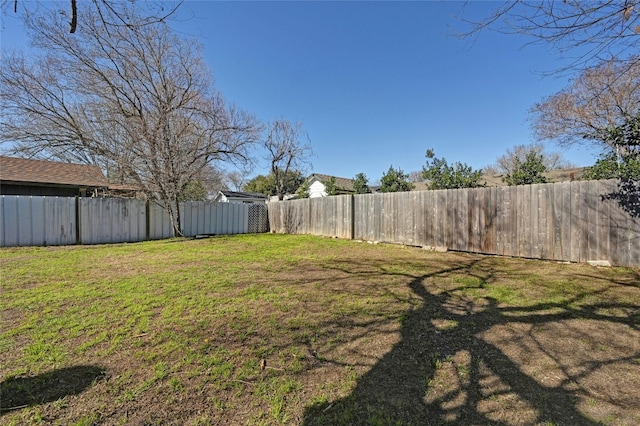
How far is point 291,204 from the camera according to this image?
12.4 metres

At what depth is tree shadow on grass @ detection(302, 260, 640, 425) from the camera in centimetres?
151

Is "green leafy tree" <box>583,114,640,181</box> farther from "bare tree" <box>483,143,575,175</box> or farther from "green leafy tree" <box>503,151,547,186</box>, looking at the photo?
"bare tree" <box>483,143,575,175</box>

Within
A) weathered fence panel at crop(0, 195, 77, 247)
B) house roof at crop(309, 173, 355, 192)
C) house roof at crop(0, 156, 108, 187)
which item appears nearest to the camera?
weathered fence panel at crop(0, 195, 77, 247)

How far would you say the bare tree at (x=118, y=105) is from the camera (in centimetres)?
852

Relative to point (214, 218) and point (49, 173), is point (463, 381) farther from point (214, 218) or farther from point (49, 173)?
point (49, 173)

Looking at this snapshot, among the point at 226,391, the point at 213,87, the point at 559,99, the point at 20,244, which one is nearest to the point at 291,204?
the point at 213,87

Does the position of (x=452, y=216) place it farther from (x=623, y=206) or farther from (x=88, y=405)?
(x=88, y=405)

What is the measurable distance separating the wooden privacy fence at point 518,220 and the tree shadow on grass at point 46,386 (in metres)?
7.18

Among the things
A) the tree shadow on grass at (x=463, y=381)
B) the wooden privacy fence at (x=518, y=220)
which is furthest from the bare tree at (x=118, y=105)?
the tree shadow on grass at (x=463, y=381)

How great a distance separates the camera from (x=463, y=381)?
181 cm

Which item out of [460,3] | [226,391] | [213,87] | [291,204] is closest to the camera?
[226,391]

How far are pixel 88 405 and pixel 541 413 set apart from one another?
2567 mm

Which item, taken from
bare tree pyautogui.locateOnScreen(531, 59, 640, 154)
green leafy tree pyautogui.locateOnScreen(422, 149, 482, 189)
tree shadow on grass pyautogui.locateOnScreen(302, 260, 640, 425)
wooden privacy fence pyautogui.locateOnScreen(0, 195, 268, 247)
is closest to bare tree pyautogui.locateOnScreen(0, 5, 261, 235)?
→ wooden privacy fence pyautogui.locateOnScreen(0, 195, 268, 247)

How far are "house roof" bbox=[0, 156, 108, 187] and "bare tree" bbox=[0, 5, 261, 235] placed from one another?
175 centimetres
